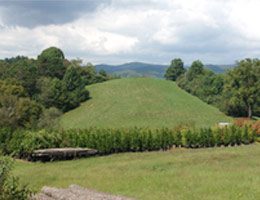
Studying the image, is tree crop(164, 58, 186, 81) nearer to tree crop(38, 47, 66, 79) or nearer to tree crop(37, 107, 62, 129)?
tree crop(38, 47, 66, 79)

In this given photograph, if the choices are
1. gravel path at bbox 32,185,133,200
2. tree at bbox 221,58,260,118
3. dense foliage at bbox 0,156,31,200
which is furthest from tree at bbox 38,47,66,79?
dense foliage at bbox 0,156,31,200

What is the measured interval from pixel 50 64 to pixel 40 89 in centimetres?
1199

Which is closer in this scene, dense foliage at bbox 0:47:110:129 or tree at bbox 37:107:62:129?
tree at bbox 37:107:62:129

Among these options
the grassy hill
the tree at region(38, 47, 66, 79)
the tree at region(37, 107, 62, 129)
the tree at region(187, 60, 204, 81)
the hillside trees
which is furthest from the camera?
the tree at region(187, 60, 204, 81)

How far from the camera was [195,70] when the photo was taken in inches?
3932

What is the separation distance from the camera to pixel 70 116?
6619 cm

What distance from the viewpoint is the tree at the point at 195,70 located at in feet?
326

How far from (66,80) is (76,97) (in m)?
3.31

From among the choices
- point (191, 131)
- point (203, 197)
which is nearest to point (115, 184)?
point (203, 197)

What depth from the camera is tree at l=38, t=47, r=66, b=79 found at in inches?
3012

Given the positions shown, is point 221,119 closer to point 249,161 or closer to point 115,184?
point 249,161

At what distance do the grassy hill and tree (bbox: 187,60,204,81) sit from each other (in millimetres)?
19701

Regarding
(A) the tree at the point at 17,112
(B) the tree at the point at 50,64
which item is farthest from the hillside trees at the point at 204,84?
(A) the tree at the point at 17,112

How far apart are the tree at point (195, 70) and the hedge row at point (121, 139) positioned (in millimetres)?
62425
